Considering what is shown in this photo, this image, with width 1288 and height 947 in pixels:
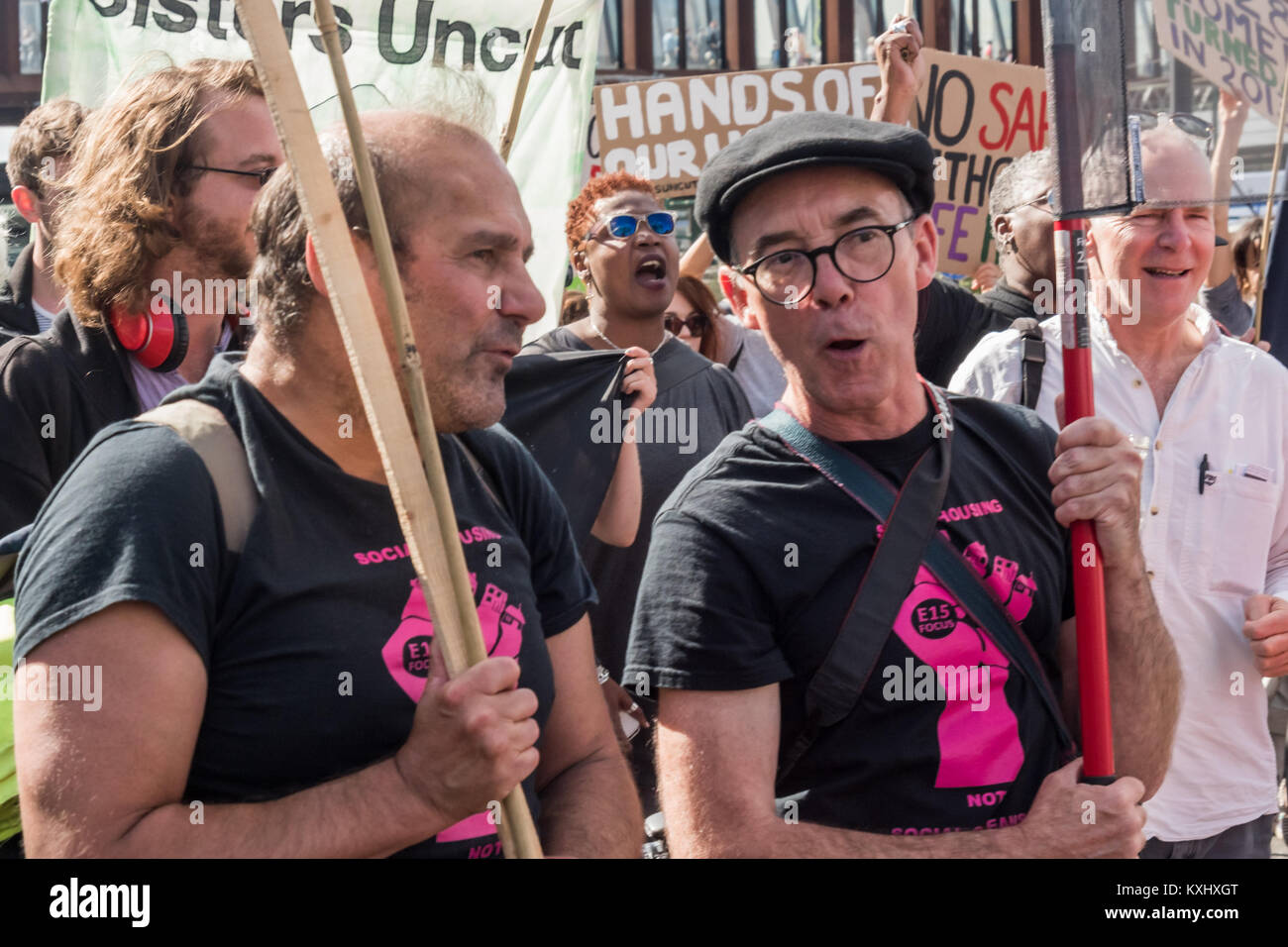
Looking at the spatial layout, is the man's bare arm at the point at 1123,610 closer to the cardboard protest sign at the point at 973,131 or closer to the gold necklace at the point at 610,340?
the gold necklace at the point at 610,340

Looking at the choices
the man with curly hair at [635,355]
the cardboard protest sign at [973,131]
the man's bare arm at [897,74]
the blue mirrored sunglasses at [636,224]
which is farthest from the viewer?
the cardboard protest sign at [973,131]

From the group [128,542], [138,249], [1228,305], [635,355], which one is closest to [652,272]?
[635,355]

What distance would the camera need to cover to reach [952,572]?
6.16 ft

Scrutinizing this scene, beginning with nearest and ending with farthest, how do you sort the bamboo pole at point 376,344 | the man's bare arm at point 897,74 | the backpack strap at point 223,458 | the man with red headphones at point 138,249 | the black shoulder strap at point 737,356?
1. the bamboo pole at point 376,344
2. the backpack strap at point 223,458
3. the man with red headphones at point 138,249
4. the man's bare arm at point 897,74
5. the black shoulder strap at point 737,356

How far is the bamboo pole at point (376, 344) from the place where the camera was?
4.64 ft

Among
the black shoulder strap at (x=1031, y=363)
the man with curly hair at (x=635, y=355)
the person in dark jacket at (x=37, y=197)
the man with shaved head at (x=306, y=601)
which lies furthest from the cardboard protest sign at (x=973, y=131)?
the man with shaved head at (x=306, y=601)

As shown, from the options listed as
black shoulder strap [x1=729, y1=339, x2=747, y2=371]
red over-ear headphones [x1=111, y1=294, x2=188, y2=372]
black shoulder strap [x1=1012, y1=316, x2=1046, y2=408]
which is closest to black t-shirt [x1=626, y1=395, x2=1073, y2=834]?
black shoulder strap [x1=1012, y1=316, x2=1046, y2=408]

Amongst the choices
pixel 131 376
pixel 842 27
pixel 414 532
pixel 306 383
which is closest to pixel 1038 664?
pixel 414 532

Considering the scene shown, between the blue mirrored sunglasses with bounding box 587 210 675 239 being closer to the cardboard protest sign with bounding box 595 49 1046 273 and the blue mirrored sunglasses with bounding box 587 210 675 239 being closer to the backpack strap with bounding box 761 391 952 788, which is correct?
the cardboard protest sign with bounding box 595 49 1046 273

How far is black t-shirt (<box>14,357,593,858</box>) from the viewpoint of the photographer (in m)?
1.46

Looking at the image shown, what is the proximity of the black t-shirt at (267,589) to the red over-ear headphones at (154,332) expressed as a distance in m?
0.84

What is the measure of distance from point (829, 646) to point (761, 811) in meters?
0.23
